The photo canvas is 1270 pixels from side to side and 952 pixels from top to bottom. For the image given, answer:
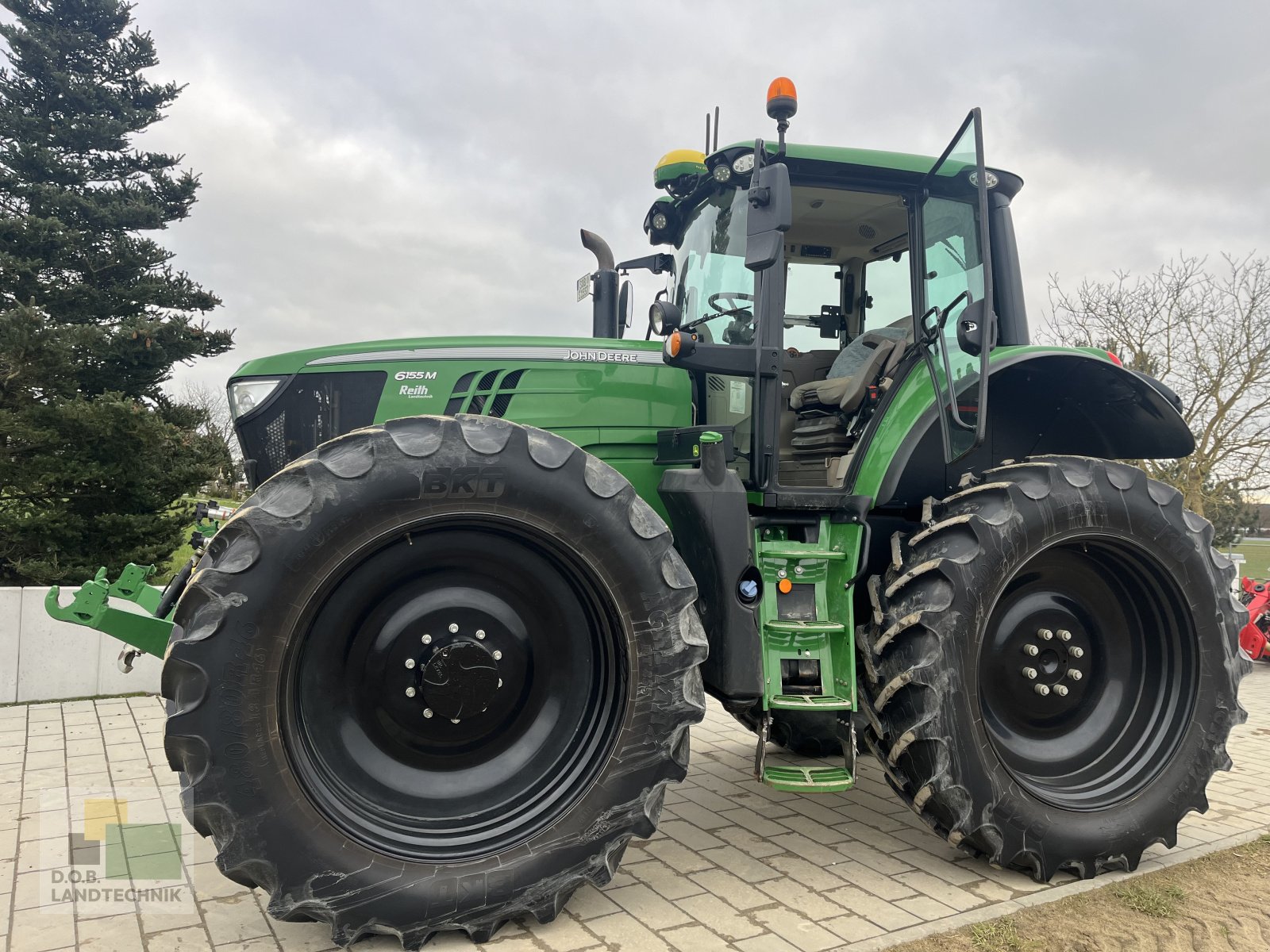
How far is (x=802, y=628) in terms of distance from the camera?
3.39 meters

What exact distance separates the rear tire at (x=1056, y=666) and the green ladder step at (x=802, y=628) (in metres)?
0.19

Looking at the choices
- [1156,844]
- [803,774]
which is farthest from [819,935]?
[1156,844]

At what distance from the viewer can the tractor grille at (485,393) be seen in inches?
144

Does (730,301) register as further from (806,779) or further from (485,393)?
→ (806,779)

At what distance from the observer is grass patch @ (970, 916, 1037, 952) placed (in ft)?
9.41

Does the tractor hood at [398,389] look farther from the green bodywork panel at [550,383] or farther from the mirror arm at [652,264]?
the mirror arm at [652,264]

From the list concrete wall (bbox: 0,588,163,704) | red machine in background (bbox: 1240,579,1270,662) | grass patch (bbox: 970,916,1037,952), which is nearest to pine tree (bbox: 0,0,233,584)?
concrete wall (bbox: 0,588,163,704)

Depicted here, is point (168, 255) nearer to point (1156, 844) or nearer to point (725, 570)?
point (725, 570)

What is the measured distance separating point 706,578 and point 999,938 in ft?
5.28

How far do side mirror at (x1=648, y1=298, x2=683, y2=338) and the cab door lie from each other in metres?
1.18

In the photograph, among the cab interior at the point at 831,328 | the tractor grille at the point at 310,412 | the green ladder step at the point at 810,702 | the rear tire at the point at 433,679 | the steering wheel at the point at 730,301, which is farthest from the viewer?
the cab interior at the point at 831,328

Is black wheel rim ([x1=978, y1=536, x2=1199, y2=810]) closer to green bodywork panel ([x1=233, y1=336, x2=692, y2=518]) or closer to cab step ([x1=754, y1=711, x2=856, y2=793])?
cab step ([x1=754, y1=711, x2=856, y2=793])

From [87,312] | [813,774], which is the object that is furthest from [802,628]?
[87,312]

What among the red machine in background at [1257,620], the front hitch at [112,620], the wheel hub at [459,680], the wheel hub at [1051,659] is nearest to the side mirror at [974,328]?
the wheel hub at [1051,659]
